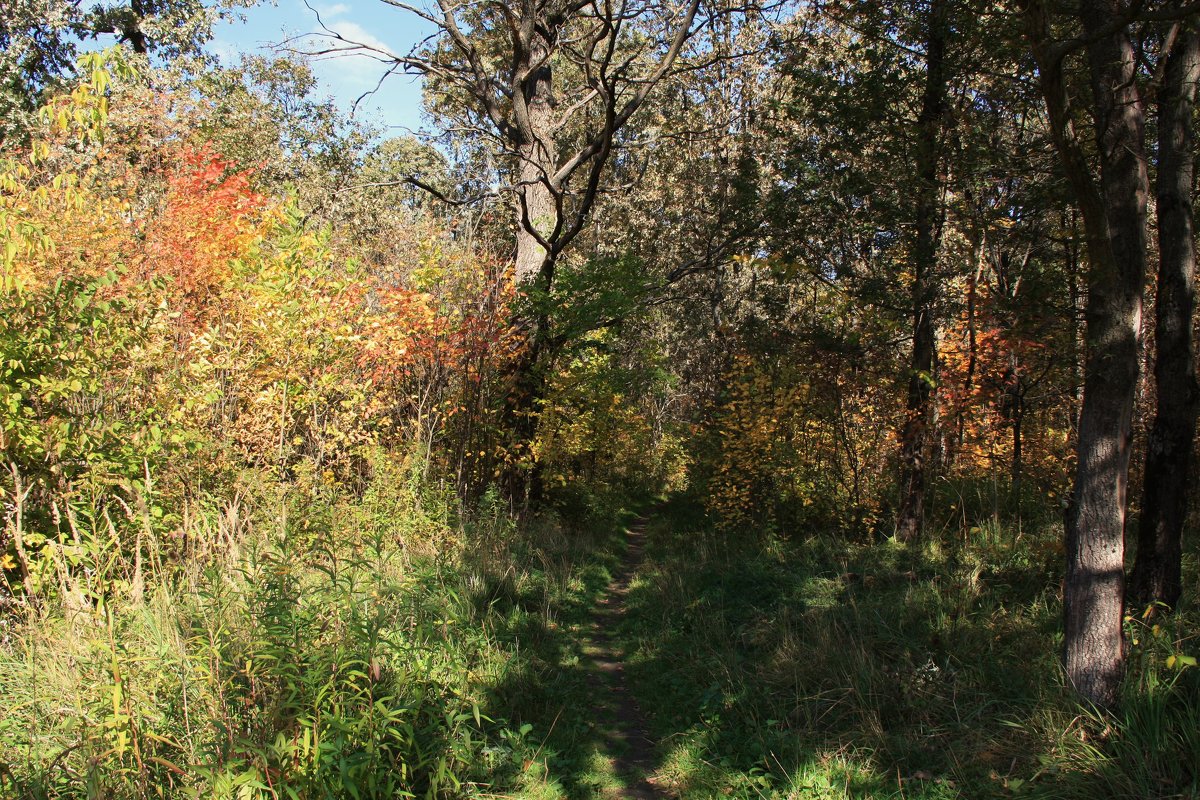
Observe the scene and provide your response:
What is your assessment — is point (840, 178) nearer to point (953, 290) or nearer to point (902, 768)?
point (953, 290)

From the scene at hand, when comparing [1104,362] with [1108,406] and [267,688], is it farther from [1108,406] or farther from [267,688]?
[267,688]

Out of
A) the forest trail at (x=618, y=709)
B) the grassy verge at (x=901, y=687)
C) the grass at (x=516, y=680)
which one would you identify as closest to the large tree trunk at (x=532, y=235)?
the forest trail at (x=618, y=709)

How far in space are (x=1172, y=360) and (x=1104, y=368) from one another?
170 centimetres

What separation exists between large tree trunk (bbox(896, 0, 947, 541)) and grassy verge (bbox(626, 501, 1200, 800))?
1471mm

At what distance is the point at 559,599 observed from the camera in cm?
734

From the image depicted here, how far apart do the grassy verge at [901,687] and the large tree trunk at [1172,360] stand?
41 centimetres

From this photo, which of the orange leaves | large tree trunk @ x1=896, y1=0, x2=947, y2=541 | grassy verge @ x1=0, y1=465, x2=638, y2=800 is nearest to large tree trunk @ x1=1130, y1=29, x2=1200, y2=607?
large tree trunk @ x1=896, y1=0, x2=947, y2=541

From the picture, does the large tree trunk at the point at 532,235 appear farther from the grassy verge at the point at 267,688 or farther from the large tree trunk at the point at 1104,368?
the large tree trunk at the point at 1104,368

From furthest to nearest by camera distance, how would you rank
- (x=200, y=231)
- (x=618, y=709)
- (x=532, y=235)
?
(x=532, y=235), (x=200, y=231), (x=618, y=709)

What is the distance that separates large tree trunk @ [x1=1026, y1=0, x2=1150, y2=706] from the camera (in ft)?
13.4

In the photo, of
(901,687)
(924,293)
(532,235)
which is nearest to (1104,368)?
(901,687)

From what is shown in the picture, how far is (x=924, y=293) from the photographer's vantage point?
863 centimetres

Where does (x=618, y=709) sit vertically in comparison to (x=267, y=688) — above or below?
below

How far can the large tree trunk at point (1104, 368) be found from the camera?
4.08 m
